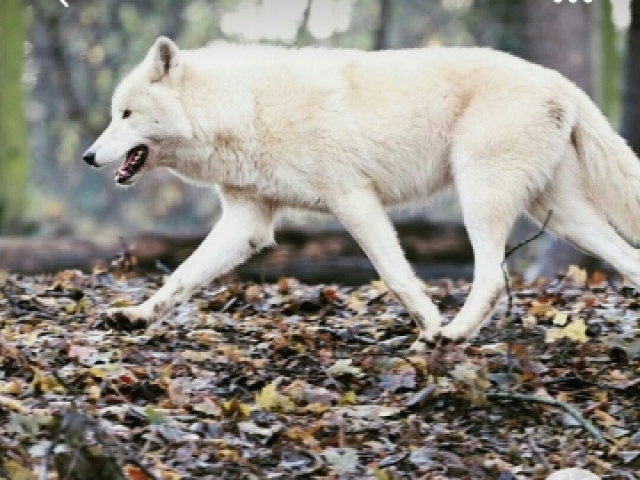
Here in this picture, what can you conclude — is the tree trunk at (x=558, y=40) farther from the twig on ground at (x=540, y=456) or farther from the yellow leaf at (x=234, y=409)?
the twig on ground at (x=540, y=456)

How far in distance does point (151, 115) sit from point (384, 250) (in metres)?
1.40

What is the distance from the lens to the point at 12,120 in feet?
50.2

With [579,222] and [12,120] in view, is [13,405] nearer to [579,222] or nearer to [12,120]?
[579,222]

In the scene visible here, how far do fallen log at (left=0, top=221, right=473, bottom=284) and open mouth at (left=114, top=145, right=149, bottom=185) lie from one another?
4.89 metres

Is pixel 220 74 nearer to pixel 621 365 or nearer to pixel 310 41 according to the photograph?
pixel 621 365

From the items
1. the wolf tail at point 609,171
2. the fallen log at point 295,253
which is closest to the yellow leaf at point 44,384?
the wolf tail at point 609,171

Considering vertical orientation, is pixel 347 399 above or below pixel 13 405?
below

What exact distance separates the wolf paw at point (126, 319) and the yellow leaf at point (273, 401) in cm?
137

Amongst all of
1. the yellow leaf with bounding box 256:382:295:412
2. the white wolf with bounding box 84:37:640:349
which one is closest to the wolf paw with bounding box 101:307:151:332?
the white wolf with bounding box 84:37:640:349

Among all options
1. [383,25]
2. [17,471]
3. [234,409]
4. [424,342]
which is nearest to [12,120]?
[383,25]

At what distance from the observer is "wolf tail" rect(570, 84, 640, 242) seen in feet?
21.4

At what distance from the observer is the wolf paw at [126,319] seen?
6.21m

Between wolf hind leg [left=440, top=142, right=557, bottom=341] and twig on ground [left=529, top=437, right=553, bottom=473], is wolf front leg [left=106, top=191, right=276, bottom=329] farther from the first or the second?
twig on ground [left=529, top=437, right=553, bottom=473]

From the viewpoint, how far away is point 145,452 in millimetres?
4422
